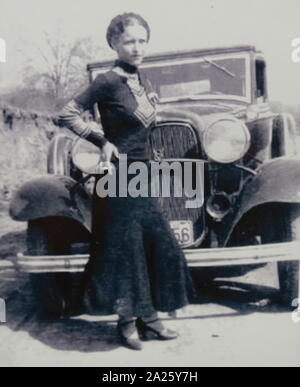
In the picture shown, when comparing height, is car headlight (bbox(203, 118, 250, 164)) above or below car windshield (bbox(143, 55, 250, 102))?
below

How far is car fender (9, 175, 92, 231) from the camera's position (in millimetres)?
2908

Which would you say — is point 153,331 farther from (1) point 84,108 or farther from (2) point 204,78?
(2) point 204,78

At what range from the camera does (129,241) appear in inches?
102

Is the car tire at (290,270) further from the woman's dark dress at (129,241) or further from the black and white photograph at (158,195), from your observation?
the woman's dark dress at (129,241)

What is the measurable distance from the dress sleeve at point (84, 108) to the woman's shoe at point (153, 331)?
98 cm

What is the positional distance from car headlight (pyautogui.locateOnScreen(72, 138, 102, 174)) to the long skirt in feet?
1.81

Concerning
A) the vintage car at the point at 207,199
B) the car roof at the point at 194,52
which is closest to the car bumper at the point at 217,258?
the vintage car at the point at 207,199

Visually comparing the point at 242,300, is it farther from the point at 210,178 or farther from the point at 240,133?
the point at 240,133

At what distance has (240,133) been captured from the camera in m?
2.92

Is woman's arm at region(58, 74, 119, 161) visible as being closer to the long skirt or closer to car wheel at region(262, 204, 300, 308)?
the long skirt

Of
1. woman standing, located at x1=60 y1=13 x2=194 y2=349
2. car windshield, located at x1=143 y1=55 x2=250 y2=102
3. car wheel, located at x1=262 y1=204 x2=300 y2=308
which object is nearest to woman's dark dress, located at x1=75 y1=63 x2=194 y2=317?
woman standing, located at x1=60 y1=13 x2=194 y2=349

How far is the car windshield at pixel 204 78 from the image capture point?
359 centimetres
